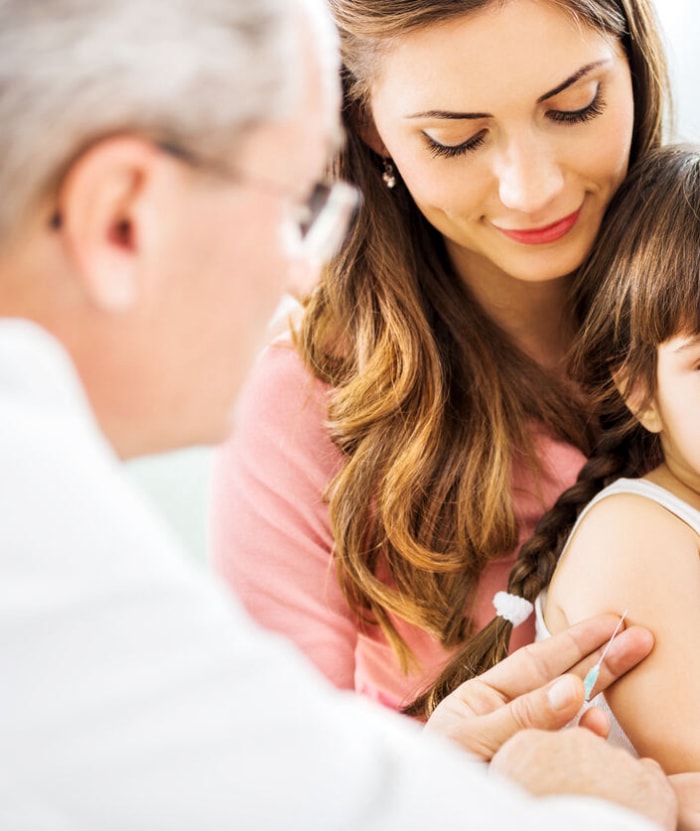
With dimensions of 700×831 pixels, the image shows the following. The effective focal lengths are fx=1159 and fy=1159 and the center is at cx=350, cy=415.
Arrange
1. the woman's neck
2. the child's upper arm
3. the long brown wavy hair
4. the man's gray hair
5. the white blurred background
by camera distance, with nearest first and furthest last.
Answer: the man's gray hair, the child's upper arm, the long brown wavy hair, the woman's neck, the white blurred background

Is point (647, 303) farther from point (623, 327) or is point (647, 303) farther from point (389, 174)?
point (389, 174)

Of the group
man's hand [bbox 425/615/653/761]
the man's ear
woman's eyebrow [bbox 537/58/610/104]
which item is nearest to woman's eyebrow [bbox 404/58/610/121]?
woman's eyebrow [bbox 537/58/610/104]

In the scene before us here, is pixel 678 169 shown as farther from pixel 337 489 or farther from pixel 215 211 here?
pixel 215 211

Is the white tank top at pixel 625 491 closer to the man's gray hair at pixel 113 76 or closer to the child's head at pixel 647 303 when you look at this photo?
the child's head at pixel 647 303

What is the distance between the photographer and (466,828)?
698 mm

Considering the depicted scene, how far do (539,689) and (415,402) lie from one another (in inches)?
20.6

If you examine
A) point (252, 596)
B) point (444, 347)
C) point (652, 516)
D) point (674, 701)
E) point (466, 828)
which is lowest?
point (252, 596)

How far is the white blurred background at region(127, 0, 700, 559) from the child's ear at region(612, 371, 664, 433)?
3.74ft

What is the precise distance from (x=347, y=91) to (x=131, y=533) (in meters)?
1.08

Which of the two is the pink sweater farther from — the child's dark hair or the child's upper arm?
the child's upper arm

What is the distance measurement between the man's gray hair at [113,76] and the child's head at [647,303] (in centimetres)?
84

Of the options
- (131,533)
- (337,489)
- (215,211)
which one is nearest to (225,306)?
(215,211)

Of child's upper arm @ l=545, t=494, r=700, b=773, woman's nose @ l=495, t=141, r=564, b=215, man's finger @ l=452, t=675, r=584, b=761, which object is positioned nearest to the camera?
man's finger @ l=452, t=675, r=584, b=761

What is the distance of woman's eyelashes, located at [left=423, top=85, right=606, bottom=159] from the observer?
1473mm
